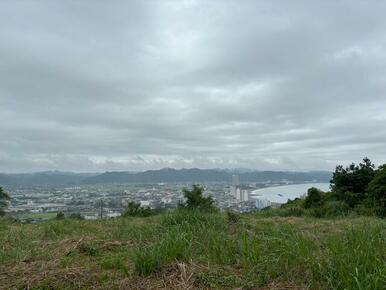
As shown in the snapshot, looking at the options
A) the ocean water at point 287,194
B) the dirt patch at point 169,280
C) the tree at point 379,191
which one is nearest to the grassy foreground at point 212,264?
the dirt patch at point 169,280

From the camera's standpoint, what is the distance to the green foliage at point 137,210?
11953 millimetres

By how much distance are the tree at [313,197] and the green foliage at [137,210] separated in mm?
6278

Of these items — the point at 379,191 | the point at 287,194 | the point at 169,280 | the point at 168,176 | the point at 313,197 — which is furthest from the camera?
the point at 168,176

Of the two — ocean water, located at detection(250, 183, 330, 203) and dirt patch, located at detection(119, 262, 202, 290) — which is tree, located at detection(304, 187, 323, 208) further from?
dirt patch, located at detection(119, 262, 202, 290)

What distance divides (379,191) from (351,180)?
7.10ft

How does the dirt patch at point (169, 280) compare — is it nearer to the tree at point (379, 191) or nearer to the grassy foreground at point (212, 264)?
the grassy foreground at point (212, 264)

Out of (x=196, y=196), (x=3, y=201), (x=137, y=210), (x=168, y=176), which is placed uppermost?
(x=168, y=176)

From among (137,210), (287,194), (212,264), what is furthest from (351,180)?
(212,264)

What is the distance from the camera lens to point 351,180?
14.8m

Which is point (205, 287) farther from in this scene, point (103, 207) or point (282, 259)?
point (103, 207)

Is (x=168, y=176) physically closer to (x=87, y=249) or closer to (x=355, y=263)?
(x=87, y=249)

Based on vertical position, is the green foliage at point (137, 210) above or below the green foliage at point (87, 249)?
below

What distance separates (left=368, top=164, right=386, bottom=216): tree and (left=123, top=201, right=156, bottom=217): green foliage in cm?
720

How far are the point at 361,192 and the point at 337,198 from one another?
2.94ft
